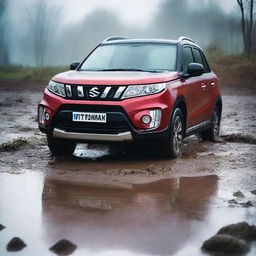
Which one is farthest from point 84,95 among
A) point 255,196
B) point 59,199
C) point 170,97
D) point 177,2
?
point 177,2

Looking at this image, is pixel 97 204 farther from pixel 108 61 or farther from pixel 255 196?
pixel 108 61

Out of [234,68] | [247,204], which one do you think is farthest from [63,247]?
[234,68]

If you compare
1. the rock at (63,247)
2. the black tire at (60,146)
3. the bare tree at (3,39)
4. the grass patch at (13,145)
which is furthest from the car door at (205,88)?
the bare tree at (3,39)

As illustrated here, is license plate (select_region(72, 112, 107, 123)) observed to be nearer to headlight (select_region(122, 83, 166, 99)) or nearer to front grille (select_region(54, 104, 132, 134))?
front grille (select_region(54, 104, 132, 134))

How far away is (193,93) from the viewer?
9078 millimetres

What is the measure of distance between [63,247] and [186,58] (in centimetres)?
555

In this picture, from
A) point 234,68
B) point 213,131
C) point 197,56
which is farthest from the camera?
point 234,68

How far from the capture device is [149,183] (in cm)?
681

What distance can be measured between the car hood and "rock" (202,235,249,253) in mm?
3780

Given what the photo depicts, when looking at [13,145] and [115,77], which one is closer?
[115,77]

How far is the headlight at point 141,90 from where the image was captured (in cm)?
781

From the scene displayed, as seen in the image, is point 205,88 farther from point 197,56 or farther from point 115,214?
point 115,214

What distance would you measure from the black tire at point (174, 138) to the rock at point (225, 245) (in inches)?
148

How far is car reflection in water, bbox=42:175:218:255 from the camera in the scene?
179 inches
